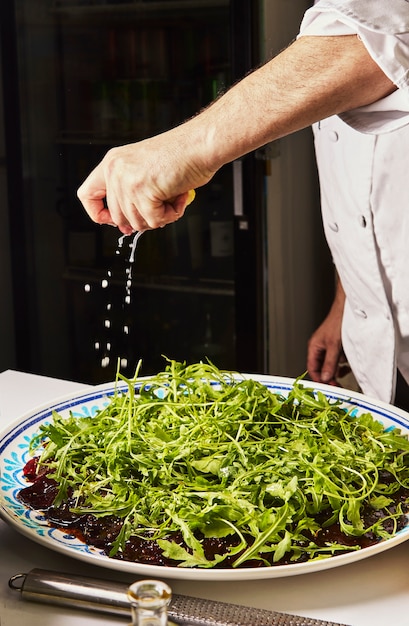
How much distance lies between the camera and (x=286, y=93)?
95cm

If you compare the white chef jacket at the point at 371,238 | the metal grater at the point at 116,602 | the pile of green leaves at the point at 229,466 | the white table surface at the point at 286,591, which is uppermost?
the white chef jacket at the point at 371,238

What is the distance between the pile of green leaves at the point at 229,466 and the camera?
0.82m

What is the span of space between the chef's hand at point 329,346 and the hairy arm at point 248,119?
0.88m

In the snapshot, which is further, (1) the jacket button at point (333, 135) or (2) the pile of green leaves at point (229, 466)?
(1) the jacket button at point (333, 135)

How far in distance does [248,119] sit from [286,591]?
515 millimetres

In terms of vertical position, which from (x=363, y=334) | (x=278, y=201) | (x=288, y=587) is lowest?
(x=288, y=587)

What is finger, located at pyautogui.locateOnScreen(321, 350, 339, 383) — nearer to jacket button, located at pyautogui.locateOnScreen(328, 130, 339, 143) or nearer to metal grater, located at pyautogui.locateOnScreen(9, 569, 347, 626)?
jacket button, located at pyautogui.locateOnScreen(328, 130, 339, 143)

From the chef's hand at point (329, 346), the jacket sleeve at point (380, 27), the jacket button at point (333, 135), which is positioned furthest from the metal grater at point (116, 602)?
the chef's hand at point (329, 346)

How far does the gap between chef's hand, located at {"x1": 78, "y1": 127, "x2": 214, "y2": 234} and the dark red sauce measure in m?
0.33

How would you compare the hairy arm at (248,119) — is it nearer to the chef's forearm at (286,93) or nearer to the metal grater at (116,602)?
the chef's forearm at (286,93)

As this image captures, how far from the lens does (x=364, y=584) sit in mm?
809

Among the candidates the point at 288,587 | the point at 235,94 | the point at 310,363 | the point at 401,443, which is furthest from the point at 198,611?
the point at 310,363

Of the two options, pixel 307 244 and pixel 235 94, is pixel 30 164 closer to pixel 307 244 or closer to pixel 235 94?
pixel 307 244

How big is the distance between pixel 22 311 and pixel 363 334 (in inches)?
66.4
